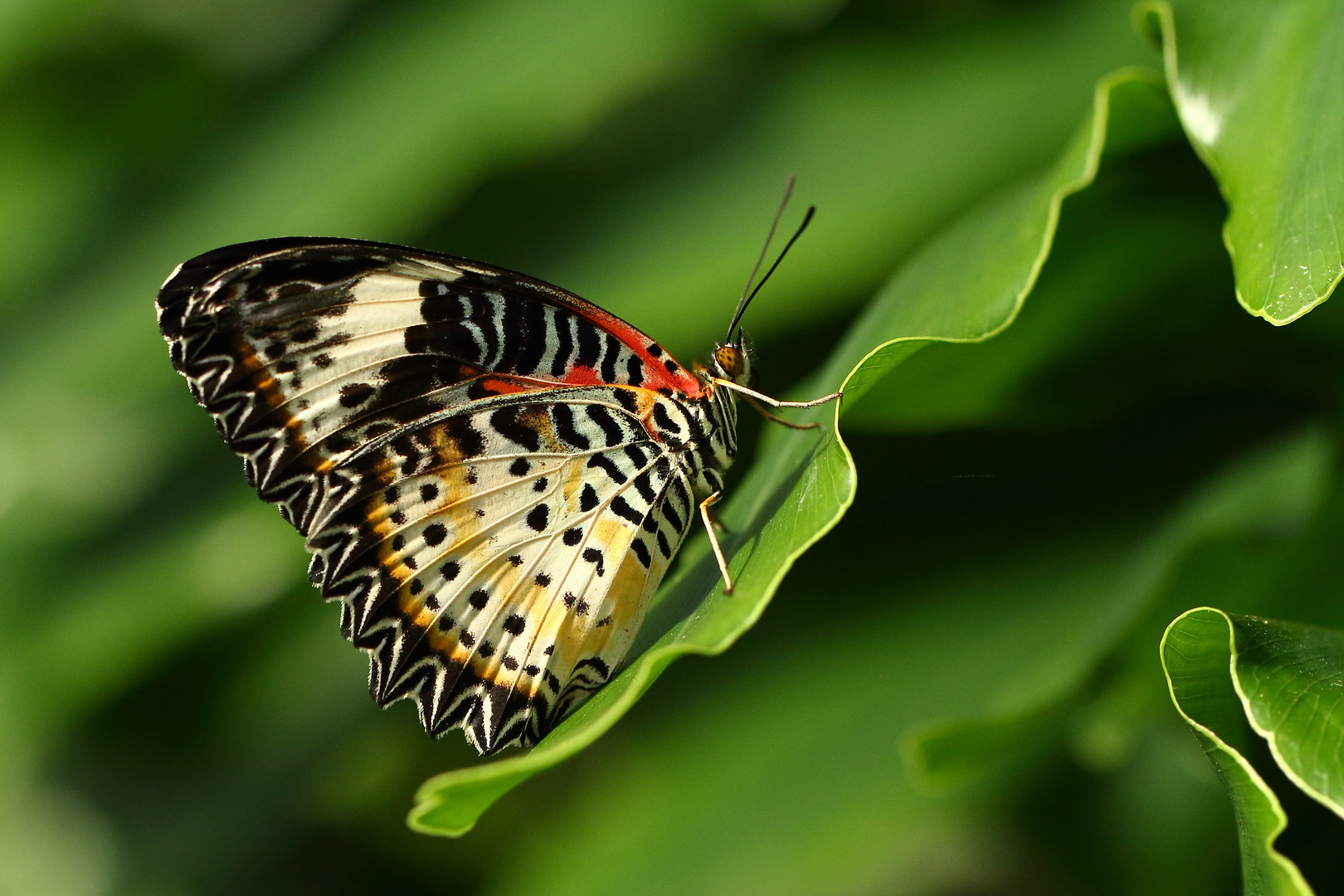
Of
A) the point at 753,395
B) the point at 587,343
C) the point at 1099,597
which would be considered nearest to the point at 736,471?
the point at 1099,597

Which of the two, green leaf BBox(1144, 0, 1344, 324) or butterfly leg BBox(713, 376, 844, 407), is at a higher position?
butterfly leg BBox(713, 376, 844, 407)

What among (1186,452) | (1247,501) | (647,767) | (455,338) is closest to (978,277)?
(455,338)

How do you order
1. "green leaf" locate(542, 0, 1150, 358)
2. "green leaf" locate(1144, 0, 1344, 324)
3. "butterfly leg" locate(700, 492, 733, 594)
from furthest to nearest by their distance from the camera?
"green leaf" locate(542, 0, 1150, 358)
"butterfly leg" locate(700, 492, 733, 594)
"green leaf" locate(1144, 0, 1344, 324)

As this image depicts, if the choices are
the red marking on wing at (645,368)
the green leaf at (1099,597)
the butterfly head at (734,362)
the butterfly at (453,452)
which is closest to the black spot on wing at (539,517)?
the butterfly at (453,452)

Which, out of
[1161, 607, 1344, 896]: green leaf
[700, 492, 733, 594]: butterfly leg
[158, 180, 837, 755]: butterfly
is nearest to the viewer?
[1161, 607, 1344, 896]: green leaf

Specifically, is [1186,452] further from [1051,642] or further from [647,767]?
[647,767]

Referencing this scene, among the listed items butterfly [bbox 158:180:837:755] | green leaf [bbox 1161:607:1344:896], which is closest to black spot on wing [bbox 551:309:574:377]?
butterfly [bbox 158:180:837:755]

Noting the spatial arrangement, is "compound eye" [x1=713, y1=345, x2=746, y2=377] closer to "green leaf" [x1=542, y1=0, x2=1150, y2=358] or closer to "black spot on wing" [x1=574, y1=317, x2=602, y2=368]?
"black spot on wing" [x1=574, y1=317, x2=602, y2=368]
